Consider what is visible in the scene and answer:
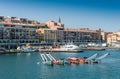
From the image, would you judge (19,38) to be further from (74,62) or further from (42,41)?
(74,62)

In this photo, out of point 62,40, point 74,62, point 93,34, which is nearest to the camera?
point 74,62

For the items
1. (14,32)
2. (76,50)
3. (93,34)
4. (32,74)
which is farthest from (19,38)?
(32,74)

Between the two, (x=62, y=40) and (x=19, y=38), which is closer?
(x=19, y=38)

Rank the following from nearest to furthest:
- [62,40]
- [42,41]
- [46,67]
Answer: [46,67], [42,41], [62,40]

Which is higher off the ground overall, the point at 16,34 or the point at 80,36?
the point at 16,34

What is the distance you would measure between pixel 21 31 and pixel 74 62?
2879 cm

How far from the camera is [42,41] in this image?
58312 mm

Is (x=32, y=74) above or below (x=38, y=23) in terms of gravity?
below

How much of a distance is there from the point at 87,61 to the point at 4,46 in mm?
25229

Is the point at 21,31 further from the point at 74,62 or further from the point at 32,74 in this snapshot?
the point at 32,74

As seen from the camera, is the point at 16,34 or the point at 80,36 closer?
the point at 16,34

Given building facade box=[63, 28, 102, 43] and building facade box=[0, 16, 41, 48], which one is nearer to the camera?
building facade box=[0, 16, 41, 48]

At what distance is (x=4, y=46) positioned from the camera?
50438 millimetres

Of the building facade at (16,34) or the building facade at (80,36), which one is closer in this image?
the building facade at (16,34)
